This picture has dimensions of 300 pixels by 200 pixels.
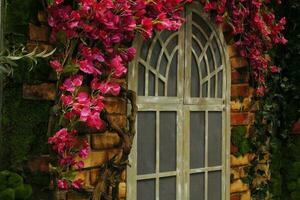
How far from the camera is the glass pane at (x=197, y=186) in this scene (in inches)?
144

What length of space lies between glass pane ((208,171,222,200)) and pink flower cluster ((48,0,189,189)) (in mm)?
1269

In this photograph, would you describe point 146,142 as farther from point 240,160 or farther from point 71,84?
point 240,160

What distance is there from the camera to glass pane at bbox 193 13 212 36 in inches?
143

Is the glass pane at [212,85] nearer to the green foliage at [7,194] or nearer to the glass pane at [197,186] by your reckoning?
the glass pane at [197,186]

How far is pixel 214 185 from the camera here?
3.85 metres

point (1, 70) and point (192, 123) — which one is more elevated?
point (1, 70)

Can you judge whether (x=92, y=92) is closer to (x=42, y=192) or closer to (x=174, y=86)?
(x=42, y=192)

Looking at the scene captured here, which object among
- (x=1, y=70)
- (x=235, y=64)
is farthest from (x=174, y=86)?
(x=1, y=70)

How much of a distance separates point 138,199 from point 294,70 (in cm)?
198

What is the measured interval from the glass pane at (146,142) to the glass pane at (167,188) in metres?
0.14

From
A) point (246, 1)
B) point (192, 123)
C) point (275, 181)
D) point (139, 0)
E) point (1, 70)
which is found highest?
point (246, 1)

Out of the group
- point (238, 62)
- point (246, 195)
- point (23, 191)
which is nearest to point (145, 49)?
point (238, 62)

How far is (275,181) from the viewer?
4.51 m

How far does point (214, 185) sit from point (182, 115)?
25.0 inches
